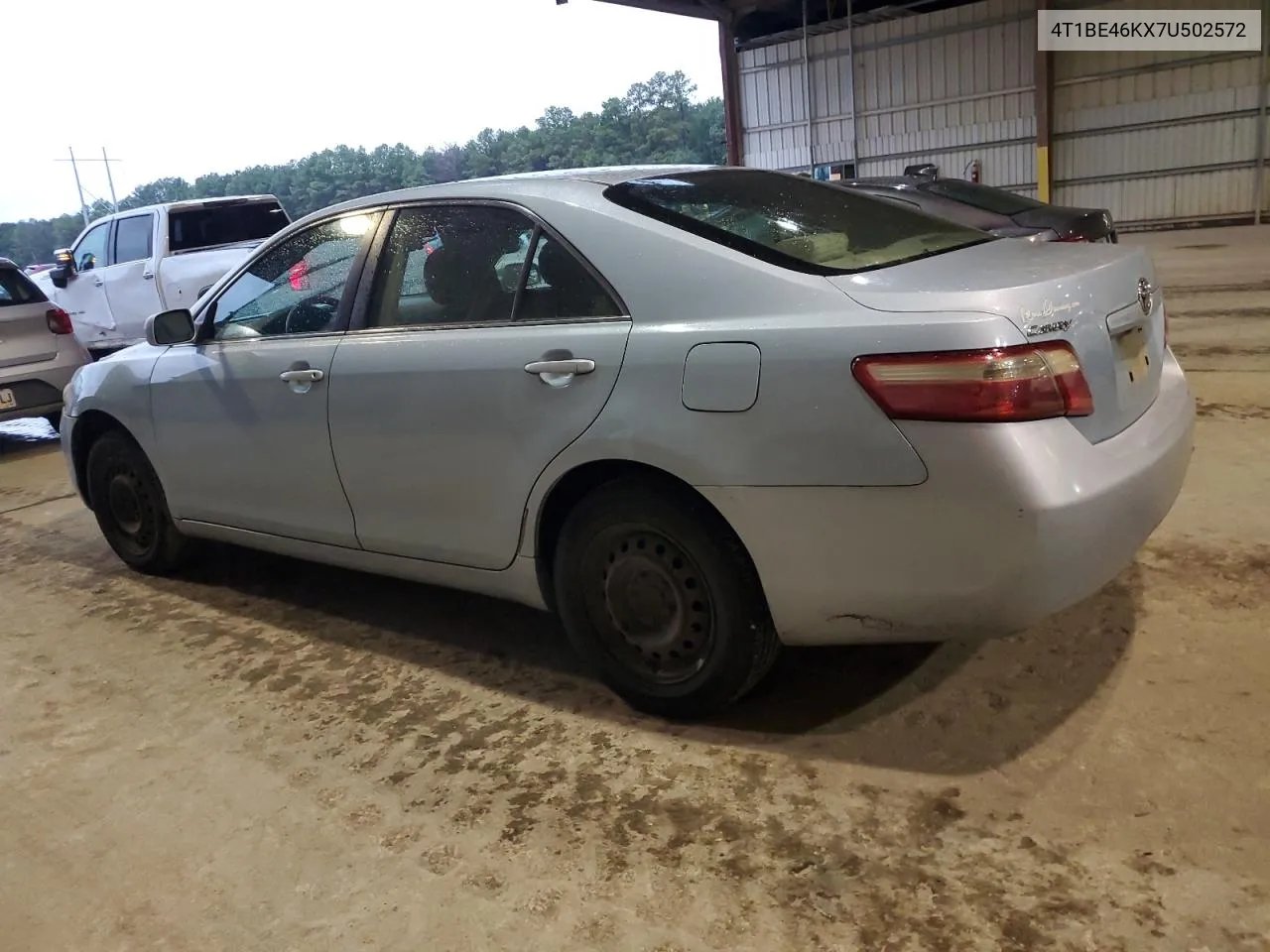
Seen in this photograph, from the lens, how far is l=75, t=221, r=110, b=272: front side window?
35.8 feet

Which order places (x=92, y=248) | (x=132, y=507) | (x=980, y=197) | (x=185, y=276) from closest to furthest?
(x=132, y=507) < (x=980, y=197) < (x=185, y=276) < (x=92, y=248)

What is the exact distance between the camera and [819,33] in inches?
829

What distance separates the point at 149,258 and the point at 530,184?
8.54 m

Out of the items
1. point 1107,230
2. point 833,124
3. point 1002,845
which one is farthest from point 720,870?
point 833,124

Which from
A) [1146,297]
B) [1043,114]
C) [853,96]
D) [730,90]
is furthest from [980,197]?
[730,90]

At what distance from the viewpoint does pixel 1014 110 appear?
19312mm

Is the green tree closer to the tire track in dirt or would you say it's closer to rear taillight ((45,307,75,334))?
rear taillight ((45,307,75,334))

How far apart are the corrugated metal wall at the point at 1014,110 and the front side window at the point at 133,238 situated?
14.9m

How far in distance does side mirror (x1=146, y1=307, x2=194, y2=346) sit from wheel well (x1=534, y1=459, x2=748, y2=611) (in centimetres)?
182

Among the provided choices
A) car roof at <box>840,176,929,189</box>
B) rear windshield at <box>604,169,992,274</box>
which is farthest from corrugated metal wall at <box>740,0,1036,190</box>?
rear windshield at <box>604,169,992,274</box>

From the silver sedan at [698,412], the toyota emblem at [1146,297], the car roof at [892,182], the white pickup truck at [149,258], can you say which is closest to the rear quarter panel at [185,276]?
the white pickup truck at [149,258]

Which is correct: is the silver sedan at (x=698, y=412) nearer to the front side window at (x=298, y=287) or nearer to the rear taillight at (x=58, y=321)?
the front side window at (x=298, y=287)

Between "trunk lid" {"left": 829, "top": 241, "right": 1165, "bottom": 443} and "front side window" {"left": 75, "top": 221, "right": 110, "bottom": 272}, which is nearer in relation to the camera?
"trunk lid" {"left": 829, "top": 241, "right": 1165, "bottom": 443}

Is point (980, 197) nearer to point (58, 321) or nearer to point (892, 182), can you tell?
point (892, 182)
